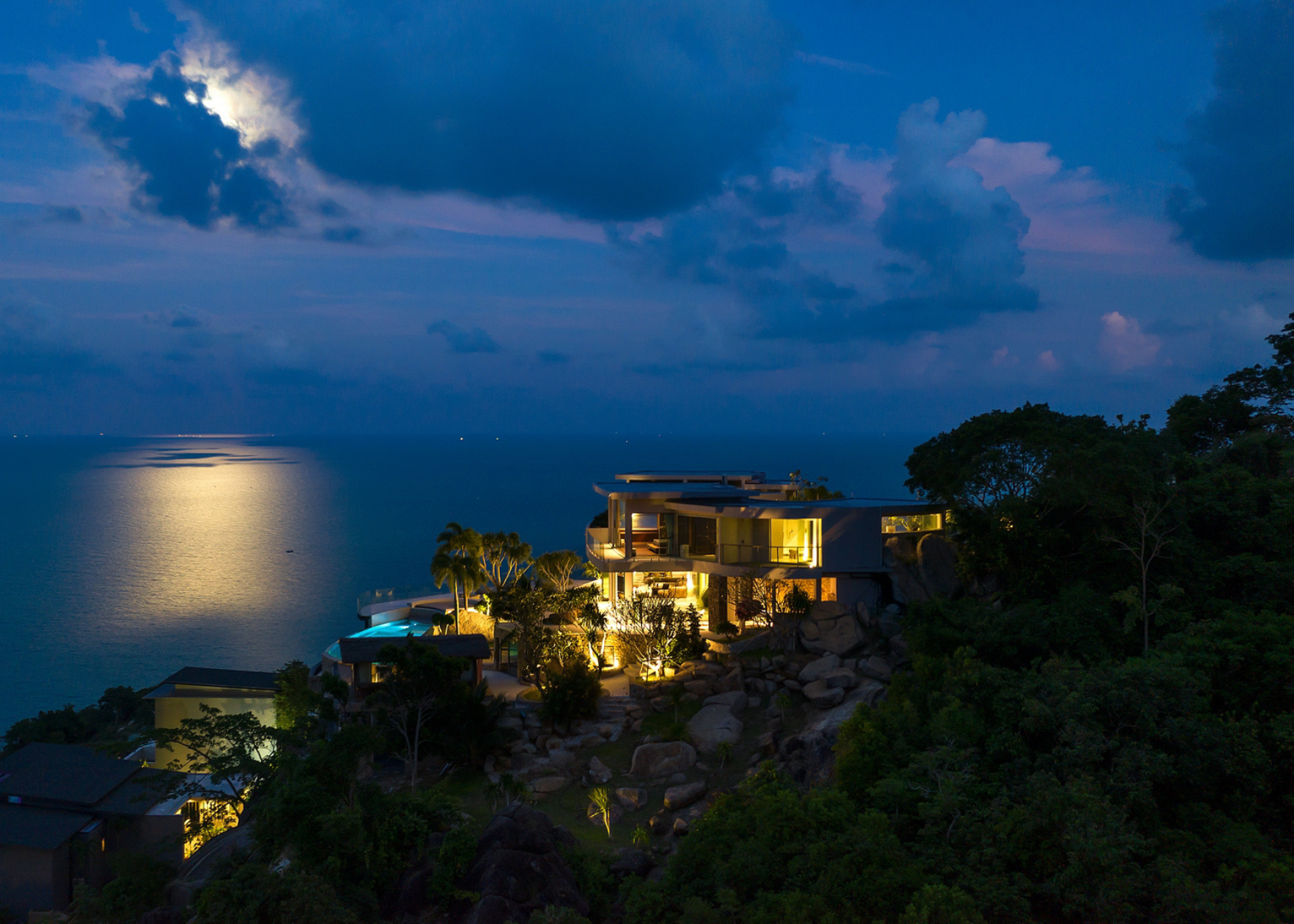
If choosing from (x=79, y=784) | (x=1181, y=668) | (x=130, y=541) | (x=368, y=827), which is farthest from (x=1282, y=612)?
(x=130, y=541)

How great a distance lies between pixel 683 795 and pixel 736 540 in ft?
40.6

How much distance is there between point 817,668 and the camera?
22656mm

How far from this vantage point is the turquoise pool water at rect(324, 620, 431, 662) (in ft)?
93.2

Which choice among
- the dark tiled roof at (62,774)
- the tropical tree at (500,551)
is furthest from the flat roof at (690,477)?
the dark tiled roof at (62,774)

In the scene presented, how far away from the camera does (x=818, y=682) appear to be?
21.8 meters

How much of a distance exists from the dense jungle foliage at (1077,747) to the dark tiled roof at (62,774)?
58.0 ft

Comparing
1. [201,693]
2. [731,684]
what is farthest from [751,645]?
[201,693]

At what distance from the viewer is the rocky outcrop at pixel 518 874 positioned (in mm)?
10617

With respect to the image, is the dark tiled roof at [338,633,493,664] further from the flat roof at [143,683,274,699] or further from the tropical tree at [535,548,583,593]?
the tropical tree at [535,548,583,593]

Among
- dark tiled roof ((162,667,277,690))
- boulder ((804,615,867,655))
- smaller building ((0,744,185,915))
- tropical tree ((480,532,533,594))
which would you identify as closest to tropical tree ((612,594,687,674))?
boulder ((804,615,867,655))

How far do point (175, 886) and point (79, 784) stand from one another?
6774 millimetres

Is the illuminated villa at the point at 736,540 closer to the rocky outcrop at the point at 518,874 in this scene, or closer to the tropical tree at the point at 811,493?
the tropical tree at the point at 811,493

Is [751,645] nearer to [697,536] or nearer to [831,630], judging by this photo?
[831,630]

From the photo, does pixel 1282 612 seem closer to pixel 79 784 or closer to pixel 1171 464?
pixel 1171 464
